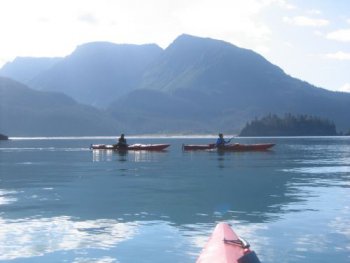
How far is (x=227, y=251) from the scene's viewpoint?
13.4 meters

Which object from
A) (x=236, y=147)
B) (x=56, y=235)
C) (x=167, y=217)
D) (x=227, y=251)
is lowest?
(x=56, y=235)

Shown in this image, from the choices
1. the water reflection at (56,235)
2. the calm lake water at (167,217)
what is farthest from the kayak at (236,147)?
the water reflection at (56,235)

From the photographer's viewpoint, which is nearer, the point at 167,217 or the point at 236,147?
the point at 167,217

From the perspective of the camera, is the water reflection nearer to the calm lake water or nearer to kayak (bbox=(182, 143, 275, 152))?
the calm lake water

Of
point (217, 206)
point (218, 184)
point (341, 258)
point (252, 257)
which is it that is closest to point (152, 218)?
point (217, 206)

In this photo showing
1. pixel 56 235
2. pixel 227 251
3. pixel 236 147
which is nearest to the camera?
pixel 227 251

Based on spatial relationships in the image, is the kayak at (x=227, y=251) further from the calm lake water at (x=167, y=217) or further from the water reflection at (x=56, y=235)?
the water reflection at (x=56, y=235)

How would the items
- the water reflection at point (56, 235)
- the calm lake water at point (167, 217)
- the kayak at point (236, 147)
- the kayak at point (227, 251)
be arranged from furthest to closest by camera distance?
the kayak at point (236, 147) → the water reflection at point (56, 235) → the calm lake water at point (167, 217) → the kayak at point (227, 251)

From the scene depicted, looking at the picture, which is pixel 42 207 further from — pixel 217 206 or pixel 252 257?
pixel 252 257

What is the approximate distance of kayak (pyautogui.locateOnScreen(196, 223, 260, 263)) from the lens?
41.1 feet

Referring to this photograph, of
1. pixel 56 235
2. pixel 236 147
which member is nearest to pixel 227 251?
pixel 56 235

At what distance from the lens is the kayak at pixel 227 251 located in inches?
493

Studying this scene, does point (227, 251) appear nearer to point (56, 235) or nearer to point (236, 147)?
point (56, 235)

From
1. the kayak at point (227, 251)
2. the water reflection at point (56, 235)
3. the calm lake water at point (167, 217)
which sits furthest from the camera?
the water reflection at point (56, 235)
